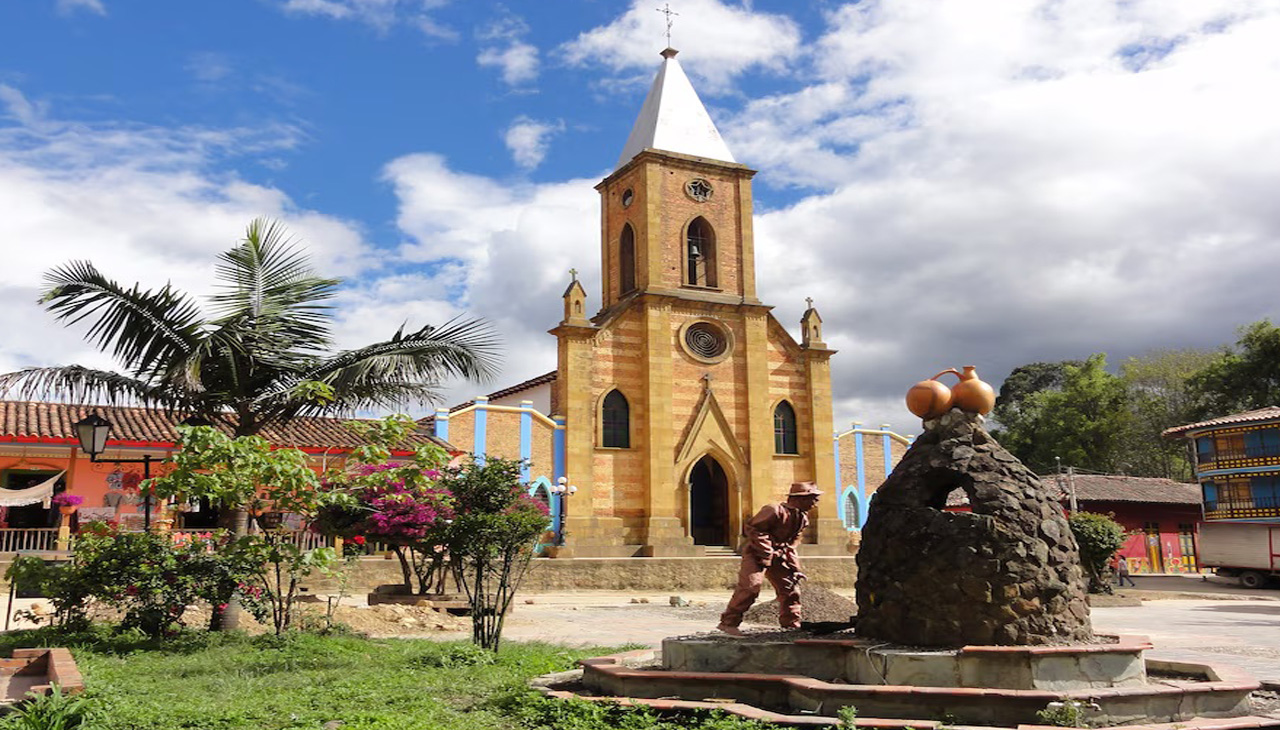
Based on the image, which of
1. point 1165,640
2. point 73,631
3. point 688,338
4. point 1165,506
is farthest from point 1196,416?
point 73,631

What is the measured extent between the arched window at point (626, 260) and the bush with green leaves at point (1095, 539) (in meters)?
15.7

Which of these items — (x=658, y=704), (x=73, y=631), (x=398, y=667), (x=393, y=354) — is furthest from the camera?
(x=393, y=354)

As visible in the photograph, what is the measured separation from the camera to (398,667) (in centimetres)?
921

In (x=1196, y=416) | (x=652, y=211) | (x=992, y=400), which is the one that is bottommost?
(x=992, y=400)

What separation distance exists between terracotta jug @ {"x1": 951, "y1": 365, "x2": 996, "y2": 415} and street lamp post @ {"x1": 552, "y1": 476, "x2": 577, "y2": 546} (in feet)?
63.1

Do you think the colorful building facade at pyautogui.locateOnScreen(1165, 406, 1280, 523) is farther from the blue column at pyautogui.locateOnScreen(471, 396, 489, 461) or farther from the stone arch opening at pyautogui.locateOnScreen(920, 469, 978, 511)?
the stone arch opening at pyautogui.locateOnScreen(920, 469, 978, 511)

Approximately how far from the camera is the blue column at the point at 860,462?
34.4m

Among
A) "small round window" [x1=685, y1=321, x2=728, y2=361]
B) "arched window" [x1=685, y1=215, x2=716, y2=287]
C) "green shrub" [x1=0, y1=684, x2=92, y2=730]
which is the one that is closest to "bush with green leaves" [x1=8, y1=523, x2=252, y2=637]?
"green shrub" [x1=0, y1=684, x2=92, y2=730]

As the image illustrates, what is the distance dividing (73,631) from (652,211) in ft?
71.5

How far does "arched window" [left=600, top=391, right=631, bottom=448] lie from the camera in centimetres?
2894

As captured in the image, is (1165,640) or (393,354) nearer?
(393,354)

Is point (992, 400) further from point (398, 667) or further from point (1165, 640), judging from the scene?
point (1165, 640)

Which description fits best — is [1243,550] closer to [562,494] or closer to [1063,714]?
[562,494]

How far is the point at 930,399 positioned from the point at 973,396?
1.15ft
